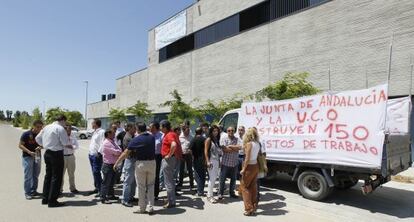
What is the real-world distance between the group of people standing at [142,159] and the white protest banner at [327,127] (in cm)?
111

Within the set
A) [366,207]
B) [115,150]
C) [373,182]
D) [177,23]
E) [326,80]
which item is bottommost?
[366,207]

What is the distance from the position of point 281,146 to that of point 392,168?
2661 millimetres

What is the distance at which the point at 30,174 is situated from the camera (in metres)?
8.19

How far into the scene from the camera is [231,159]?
8477 mm

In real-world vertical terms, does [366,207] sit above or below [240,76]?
below

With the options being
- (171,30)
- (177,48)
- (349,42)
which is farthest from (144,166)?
(171,30)

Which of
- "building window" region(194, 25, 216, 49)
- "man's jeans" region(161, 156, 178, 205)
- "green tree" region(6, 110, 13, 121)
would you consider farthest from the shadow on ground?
"green tree" region(6, 110, 13, 121)

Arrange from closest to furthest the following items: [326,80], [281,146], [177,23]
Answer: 1. [281,146]
2. [326,80]
3. [177,23]

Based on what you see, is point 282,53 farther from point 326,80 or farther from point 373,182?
point 373,182

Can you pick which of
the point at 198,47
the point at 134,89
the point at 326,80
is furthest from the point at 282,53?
the point at 134,89

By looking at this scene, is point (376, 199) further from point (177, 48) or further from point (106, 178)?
point (177, 48)

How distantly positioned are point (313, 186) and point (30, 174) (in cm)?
667

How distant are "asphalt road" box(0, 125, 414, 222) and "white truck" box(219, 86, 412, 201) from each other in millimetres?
435

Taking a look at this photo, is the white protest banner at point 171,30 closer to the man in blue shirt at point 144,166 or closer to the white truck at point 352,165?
the white truck at point 352,165
